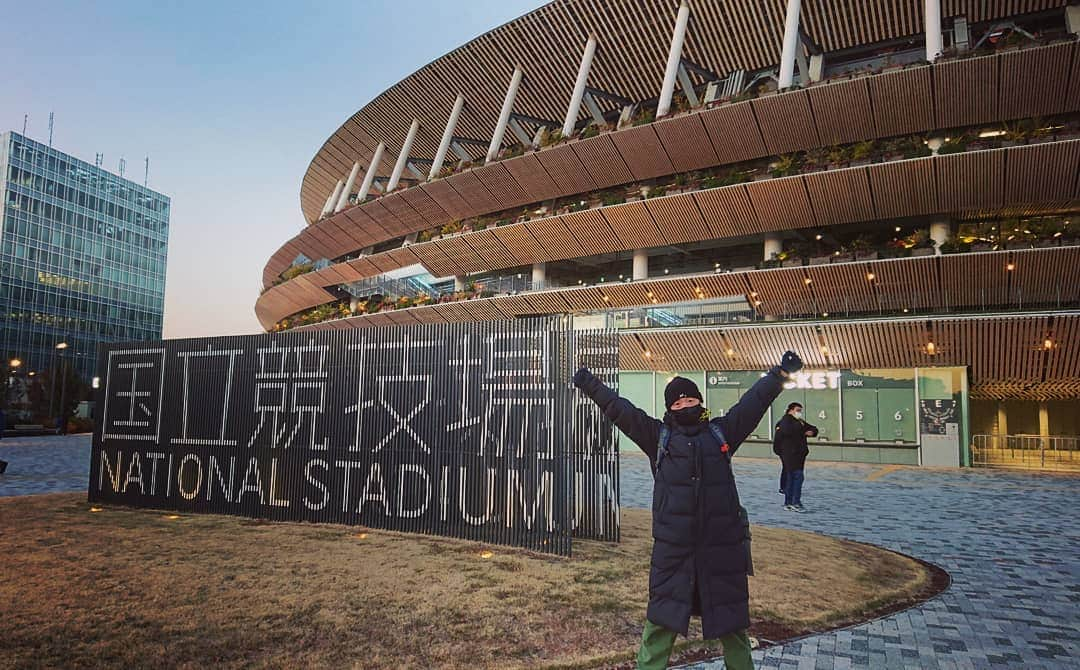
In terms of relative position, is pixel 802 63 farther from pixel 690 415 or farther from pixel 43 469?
pixel 43 469

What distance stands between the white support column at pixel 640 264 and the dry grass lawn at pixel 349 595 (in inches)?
829

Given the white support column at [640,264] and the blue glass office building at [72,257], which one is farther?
the blue glass office building at [72,257]

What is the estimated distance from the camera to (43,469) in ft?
61.7

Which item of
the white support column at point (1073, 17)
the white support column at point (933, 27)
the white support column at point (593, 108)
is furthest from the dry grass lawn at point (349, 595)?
the white support column at point (593, 108)

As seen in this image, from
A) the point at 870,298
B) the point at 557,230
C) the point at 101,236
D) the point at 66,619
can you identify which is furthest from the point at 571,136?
the point at 101,236

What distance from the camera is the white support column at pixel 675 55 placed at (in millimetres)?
25078

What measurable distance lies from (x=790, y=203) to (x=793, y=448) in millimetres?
14286

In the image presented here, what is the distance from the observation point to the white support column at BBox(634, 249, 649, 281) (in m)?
30.1

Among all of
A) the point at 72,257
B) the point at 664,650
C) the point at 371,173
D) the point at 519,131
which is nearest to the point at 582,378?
the point at 664,650

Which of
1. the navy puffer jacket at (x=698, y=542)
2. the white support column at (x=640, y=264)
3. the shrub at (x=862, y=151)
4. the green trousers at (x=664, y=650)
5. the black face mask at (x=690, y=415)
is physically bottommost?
the green trousers at (x=664, y=650)

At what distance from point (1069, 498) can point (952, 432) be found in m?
11.2

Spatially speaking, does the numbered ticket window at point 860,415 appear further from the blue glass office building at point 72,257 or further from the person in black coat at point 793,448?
the blue glass office building at point 72,257

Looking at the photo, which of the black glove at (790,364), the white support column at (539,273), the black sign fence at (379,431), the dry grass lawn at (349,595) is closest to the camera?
the black glove at (790,364)

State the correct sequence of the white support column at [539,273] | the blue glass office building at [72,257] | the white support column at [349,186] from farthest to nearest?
the blue glass office building at [72,257] → the white support column at [349,186] → the white support column at [539,273]
